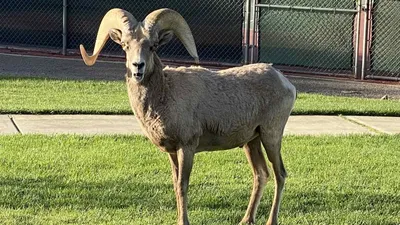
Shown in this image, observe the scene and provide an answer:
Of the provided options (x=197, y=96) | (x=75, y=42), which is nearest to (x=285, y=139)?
(x=197, y=96)

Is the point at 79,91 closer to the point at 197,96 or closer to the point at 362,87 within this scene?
the point at 362,87

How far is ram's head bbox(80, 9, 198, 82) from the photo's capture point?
696cm

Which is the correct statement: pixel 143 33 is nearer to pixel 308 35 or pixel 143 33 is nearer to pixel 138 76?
pixel 138 76

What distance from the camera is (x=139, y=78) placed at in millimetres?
6902

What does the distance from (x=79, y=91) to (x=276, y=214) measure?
7917mm

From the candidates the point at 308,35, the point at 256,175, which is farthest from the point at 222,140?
the point at 308,35

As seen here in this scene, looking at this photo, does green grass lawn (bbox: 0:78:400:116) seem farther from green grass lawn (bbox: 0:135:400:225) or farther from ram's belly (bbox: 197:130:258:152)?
ram's belly (bbox: 197:130:258:152)

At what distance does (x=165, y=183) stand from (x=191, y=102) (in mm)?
1838

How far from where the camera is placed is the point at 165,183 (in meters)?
9.02

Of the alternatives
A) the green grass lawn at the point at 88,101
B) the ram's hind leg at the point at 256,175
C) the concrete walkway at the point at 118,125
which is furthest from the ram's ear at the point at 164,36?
the green grass lawn at the point at 88,101

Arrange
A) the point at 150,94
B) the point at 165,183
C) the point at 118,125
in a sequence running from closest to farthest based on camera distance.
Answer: the point at 150,94
the point at 165,183
the point at 118,125

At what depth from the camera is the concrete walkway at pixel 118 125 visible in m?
11.7

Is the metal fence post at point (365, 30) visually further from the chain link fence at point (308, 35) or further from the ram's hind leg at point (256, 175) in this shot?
the ram's hind leg at point (256, 175)

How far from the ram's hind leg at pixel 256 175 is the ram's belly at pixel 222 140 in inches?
12.2
